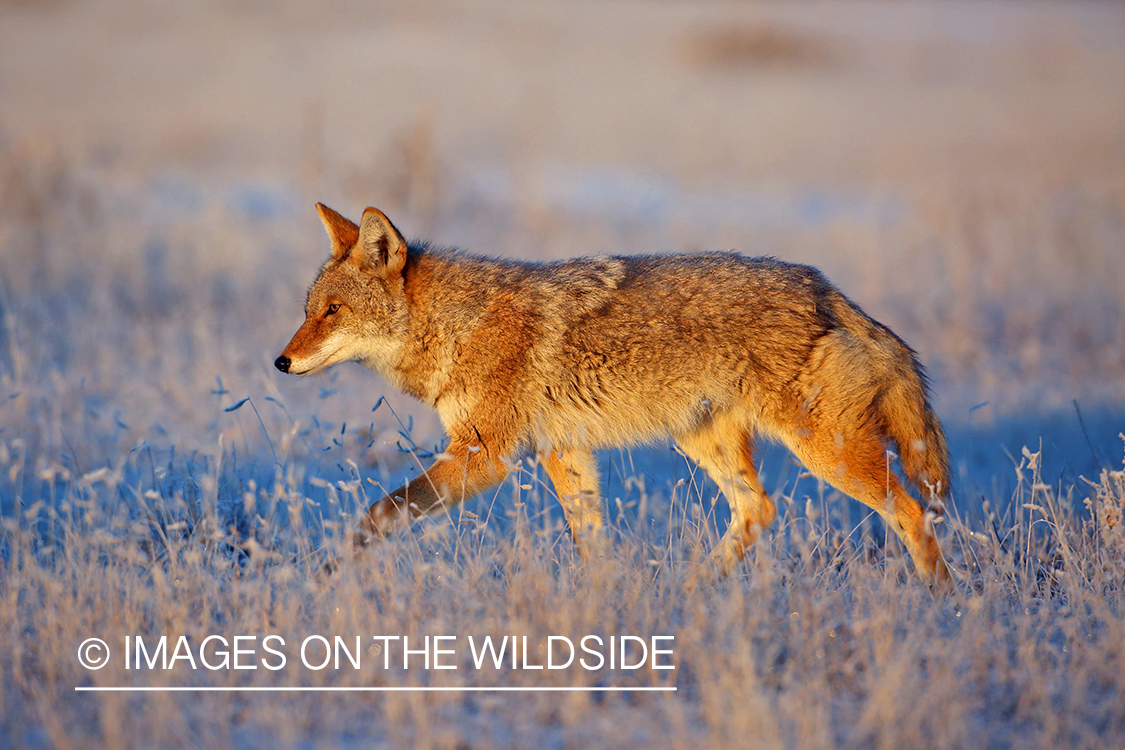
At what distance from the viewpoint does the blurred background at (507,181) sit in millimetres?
8383

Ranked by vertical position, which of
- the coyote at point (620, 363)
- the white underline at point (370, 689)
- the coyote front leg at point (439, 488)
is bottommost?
the white underline at point (370, 689)

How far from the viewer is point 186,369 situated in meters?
8.75

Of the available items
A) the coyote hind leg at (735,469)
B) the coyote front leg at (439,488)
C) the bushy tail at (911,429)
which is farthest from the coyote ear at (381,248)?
the bushy tail at (911,429)

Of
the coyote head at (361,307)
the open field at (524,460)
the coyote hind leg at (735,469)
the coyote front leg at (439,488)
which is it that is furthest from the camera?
the coyote hind leg at (735,469)

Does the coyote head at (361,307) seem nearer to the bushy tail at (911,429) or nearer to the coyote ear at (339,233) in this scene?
the coyote ear at (339,233)

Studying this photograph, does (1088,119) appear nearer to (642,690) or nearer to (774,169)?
(774,169)

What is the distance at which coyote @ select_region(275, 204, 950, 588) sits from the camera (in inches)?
188

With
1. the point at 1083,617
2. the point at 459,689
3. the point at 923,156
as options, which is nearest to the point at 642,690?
the point at 459,689

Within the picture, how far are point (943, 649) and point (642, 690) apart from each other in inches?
47.8

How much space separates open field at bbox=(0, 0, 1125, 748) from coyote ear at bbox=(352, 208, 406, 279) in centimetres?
84

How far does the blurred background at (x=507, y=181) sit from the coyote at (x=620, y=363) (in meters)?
0.45

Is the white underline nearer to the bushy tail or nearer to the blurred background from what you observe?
the blurred background

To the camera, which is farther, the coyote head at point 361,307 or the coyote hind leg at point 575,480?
the coyote head at point 361,307

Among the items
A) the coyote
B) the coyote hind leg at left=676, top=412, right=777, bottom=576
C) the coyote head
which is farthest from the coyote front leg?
the coyote hind leg at left=676, top=412, right=777, bottom=576
